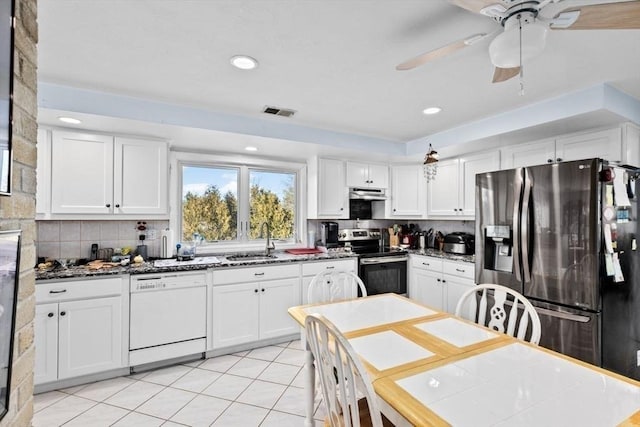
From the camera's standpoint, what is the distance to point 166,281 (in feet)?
8.87

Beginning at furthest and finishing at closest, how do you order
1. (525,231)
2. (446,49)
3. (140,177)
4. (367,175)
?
(367,175) < (140,177) < (525,231) < (446,49)

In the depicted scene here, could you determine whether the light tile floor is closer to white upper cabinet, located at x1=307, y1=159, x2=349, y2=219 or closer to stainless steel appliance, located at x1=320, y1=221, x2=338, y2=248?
stainless steel appliance, located at x1=320, y1=221, x2=338, y2=248

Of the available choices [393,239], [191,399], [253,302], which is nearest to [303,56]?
[253,302]

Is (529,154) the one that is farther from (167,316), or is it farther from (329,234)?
(167,316)

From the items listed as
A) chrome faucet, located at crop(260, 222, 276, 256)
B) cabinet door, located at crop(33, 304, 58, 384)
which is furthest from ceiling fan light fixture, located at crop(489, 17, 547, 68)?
cabinet door, located at crop(33, 304, 58, 384)

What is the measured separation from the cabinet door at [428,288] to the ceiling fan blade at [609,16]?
9.14ft

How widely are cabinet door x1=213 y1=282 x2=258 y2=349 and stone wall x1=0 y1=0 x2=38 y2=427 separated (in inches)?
77.2

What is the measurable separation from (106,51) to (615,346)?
3823 mm

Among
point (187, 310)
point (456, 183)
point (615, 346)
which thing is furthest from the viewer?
point (456, 183)

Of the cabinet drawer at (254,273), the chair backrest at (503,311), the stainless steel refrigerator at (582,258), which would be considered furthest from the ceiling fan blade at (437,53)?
the cabinet drawer at (254,273)

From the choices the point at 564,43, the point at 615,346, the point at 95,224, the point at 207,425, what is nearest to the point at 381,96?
the point at 564,43

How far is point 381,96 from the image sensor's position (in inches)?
96.7

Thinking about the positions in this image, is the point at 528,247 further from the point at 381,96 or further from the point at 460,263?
the point at 381,96

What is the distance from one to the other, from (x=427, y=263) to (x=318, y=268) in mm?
1360
